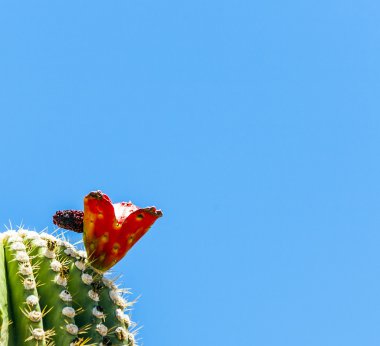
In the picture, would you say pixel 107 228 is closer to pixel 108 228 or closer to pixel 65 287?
pixel 108 228

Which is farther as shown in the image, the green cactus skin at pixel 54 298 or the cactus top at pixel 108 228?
the cactus top at pixel 108 228

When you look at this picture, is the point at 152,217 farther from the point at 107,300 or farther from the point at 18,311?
the point at 18,311

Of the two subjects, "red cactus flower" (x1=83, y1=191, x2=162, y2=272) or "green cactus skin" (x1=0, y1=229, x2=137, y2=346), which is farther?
"red cactus flower" (x1=83, y1=191, x2=162, y2=272)

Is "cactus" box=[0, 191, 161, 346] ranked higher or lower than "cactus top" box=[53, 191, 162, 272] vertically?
lower

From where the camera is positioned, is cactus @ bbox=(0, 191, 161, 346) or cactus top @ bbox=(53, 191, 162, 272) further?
cactus top @ bbox=(53, 191, 162, 272)

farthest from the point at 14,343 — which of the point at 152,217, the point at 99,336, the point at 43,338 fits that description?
the point at 152,217

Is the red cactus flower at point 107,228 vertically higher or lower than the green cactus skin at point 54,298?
higher

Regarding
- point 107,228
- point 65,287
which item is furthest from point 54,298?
point 107,228
